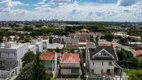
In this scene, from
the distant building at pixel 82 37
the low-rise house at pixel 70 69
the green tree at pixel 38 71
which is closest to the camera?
the green tree at pixel 38 71

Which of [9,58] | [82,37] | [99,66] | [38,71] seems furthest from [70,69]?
[82,37]

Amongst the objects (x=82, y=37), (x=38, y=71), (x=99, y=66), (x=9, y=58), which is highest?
(x=38, y=71)

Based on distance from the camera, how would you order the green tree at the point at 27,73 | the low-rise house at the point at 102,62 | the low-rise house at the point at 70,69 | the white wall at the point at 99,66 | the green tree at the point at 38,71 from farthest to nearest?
the white wall at the point at 99,66 → the low-rise house at the point at 102,62 → the low-rise house at the point at 70,69 → the green tree at the point at 27,73 → the green tree at the point at 38,71

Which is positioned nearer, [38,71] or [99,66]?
[38,71]

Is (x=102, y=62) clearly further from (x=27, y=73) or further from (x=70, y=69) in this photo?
(x=27, y=73)

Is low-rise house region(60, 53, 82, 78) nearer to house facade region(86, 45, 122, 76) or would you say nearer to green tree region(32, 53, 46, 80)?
house facade region(86, 45, 122, 76)

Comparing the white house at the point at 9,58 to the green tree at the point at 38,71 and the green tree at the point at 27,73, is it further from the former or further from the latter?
the green tree at the point at 38,71

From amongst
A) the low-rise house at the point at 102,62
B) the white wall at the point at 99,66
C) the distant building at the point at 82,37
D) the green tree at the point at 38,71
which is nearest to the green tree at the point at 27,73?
the green tree at the point at 38,71

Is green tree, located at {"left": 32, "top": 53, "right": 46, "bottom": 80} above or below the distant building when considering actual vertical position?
above

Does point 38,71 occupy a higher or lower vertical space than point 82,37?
higher

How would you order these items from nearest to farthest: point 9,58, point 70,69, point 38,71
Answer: point 38,71 < point 70,69 < point 9,58

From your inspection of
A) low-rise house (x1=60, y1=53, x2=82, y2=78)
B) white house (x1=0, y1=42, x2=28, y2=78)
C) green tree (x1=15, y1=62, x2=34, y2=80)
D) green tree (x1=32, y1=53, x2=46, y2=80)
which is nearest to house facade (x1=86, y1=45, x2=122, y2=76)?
low-rise house (x1=60, y1=53, x2=82, y2=78)

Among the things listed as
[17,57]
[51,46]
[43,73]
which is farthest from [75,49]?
[43,73]
